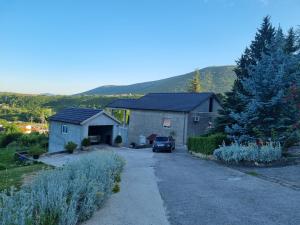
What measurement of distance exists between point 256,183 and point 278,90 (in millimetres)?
10132

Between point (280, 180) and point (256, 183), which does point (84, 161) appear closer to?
point (256, 183)

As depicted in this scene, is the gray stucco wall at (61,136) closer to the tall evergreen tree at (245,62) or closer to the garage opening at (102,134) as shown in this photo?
the garage opening at (102,134)

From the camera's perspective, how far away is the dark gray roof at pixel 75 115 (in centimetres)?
2894

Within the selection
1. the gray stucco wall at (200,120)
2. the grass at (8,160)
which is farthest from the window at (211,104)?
the grass at (8,160)

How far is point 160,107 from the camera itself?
35.5 m

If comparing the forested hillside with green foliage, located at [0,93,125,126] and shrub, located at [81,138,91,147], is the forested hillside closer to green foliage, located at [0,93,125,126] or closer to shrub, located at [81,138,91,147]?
green foliage, located at [0,93,125,126]

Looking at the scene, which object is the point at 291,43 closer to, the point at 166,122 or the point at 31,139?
the point at 166,122

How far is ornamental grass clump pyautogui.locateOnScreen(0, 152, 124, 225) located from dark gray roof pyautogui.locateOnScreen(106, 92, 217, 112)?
82.0ft

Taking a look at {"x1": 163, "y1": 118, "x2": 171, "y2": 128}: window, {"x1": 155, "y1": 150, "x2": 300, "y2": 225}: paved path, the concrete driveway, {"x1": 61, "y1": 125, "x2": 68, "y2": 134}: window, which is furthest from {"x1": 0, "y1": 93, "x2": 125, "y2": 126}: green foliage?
the concrete driveway

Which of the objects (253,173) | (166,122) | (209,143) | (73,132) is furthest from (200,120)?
(253,173)

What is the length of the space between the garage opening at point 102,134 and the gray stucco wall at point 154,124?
6307 millimetres

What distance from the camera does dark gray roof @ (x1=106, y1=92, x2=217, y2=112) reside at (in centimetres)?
3381

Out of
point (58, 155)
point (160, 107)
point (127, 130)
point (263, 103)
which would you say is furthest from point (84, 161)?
point (127, 130)

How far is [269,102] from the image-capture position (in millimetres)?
19531
